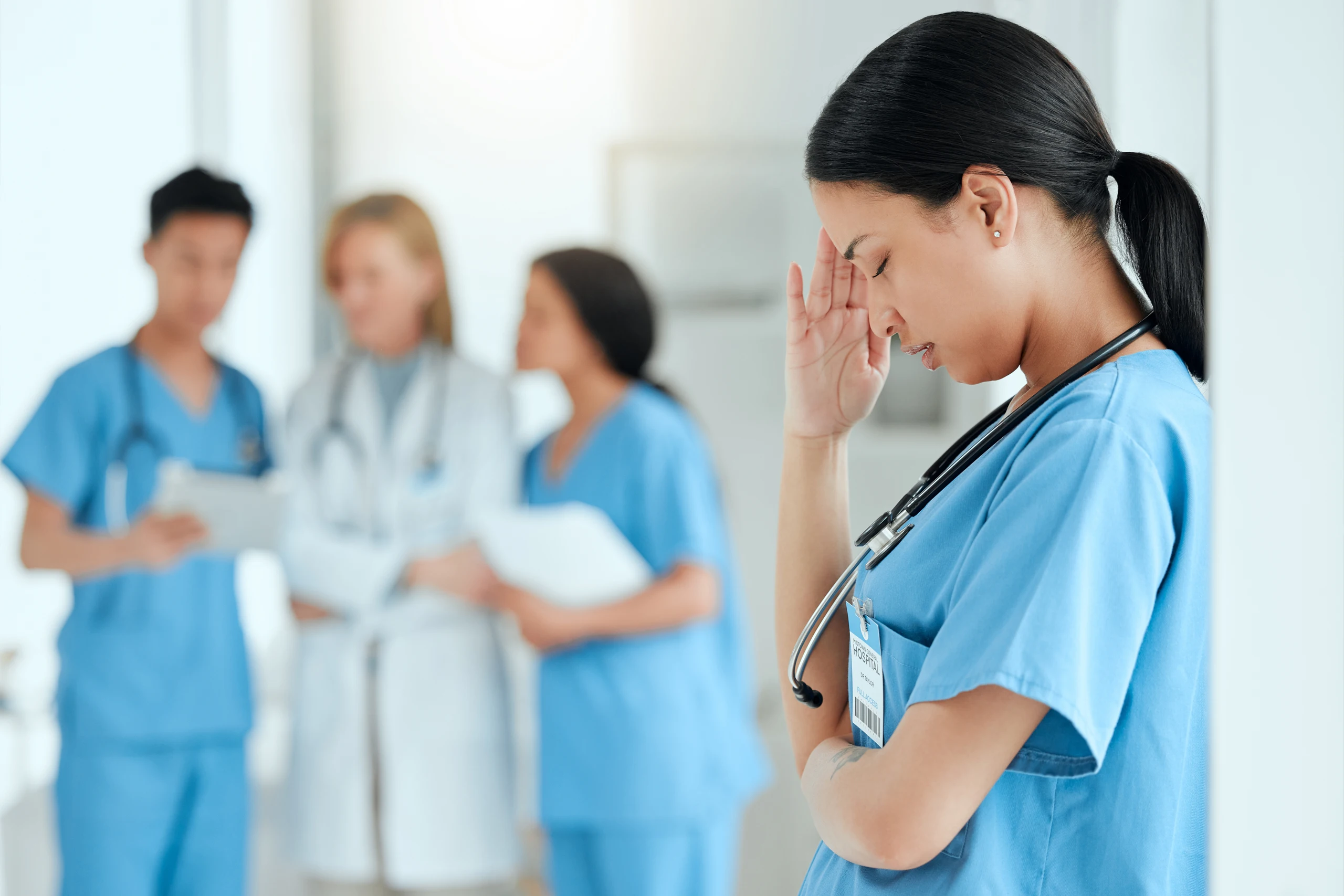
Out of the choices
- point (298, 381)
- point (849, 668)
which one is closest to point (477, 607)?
point (298, 381)

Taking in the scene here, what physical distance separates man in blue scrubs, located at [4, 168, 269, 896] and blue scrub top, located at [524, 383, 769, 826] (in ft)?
1.51

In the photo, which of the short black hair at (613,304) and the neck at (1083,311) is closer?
the neck at (1083,311)

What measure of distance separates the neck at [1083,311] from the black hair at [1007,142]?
2cm

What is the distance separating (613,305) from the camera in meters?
1.40

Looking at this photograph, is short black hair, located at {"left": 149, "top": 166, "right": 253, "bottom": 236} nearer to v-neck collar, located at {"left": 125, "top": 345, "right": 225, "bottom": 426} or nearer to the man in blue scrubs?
the man in blue scrubs

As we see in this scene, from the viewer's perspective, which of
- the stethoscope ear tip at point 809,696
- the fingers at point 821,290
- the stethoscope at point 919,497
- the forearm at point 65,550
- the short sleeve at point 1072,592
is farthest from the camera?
the forearm at point 65,550

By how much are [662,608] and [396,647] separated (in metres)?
0.38

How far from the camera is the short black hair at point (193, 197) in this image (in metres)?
1.40

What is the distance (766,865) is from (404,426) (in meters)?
0.82

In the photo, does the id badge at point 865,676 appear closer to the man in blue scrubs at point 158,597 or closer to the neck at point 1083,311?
the neck at point 1083,311

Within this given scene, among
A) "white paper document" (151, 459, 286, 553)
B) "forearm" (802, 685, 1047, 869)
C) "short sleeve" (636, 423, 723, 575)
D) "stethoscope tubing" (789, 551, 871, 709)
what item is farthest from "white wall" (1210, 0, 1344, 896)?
"white paper document" (151, 459, 286, 553)

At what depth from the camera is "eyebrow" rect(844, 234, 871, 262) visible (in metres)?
0.64

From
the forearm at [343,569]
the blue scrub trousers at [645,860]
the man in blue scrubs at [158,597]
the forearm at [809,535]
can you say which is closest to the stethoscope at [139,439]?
the man in blue scrubs at [158,597]

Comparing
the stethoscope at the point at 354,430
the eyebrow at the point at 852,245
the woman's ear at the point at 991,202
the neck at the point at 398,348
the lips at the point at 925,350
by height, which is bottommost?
the stethoscope at the point at 354,430
